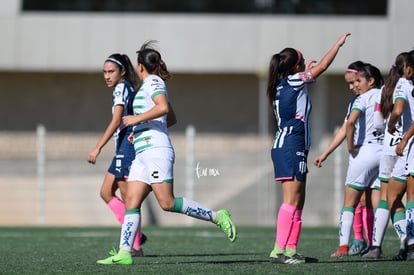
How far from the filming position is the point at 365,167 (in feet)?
36.1

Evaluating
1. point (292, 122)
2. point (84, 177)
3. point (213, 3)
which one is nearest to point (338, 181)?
point (84, 177)

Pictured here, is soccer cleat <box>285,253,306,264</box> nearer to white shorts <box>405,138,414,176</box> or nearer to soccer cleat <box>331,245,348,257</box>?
white shorts <box>405,138,414,176</box>

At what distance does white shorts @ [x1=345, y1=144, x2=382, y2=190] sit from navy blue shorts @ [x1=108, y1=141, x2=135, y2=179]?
8.01ft

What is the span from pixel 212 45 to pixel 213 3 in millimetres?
1551

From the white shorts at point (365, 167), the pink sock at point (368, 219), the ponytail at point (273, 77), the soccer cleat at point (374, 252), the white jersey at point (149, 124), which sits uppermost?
the ponytail at point (273, 77)

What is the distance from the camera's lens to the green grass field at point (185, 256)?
8602 millimetres

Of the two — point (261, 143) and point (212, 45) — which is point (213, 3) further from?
point (261, 143)

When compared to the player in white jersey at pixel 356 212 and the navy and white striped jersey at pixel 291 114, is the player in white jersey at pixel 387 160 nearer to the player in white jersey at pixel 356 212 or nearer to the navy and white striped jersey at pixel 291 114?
the player in white jersey at pixel 356 212

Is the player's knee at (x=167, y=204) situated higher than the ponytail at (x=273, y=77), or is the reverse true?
the ponytail at (x=273, y=77)

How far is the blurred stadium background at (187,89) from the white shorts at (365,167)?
441 inches

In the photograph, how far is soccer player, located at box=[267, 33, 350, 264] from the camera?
9.23 meters

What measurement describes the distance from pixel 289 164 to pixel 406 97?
1.49m

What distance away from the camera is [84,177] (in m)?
23.4

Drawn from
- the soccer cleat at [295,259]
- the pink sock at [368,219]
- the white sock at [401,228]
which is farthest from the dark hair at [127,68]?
the white sock at [401,228]
